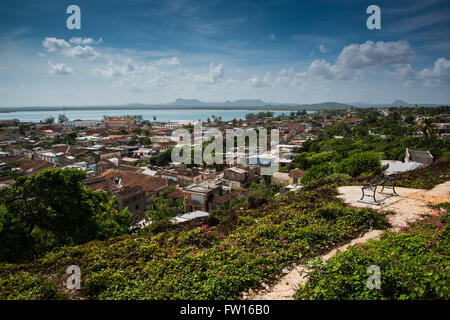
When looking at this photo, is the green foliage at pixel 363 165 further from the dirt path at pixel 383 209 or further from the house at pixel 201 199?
the house at pixel 201 199

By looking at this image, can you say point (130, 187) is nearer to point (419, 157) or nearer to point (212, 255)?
point (212, 255)

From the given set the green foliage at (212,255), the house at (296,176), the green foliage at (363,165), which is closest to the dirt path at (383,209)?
the green foliage at (212,255)

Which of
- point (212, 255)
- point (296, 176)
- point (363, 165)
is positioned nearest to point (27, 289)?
point (212, 255)

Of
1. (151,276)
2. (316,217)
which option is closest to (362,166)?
(316,217)

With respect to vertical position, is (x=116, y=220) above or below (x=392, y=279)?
below
